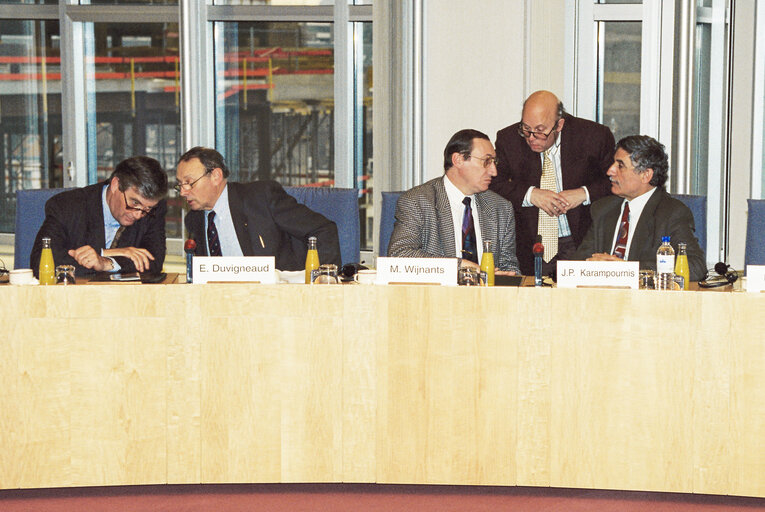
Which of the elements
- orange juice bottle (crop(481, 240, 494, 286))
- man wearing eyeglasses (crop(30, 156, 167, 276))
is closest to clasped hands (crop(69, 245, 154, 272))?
man wearing eyeglasses (crop(30, 156, 167, 276))

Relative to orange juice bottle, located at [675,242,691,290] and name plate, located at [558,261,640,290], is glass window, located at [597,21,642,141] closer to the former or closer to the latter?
orange juice bottle, located at [675,242,691,290]

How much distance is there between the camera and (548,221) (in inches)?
153

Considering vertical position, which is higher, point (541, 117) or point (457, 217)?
point (541, 117)

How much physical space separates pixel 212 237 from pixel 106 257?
0.40 m

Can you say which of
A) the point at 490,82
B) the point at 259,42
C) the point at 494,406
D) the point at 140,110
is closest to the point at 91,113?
the point at 140,110

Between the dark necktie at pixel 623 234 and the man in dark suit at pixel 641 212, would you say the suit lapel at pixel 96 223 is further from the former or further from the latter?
the dark necktie at pixel 623 234

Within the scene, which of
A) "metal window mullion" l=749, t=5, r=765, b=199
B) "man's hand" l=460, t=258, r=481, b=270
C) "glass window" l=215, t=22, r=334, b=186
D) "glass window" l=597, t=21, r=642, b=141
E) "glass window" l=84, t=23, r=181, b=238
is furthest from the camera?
"glass window" l=84, t=23, r=181, b=238

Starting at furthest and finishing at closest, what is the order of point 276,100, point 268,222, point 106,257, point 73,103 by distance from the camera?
point 276,100
point 73,103
point 268,222
point 106,257

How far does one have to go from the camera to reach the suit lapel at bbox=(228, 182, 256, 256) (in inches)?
139

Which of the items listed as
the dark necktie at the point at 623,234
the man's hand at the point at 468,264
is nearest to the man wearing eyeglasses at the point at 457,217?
the man's hand at the point at 468,264

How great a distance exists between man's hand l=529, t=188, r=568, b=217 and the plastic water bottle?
750 millimetres

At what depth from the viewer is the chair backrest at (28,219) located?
3.66 m

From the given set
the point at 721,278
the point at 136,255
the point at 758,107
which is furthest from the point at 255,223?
the point at 758,107

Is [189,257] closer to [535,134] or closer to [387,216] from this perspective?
[387,216]
